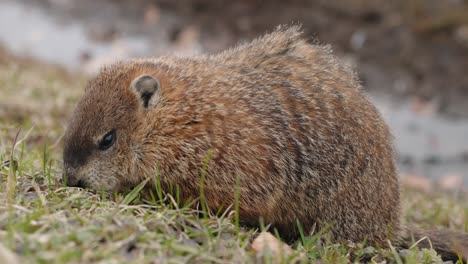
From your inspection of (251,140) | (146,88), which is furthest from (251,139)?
(146,88)

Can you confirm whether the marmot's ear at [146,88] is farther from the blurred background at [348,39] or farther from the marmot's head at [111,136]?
the blurred background at [348,39]

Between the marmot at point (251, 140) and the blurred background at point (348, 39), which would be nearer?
the marmot at point (251, 140)

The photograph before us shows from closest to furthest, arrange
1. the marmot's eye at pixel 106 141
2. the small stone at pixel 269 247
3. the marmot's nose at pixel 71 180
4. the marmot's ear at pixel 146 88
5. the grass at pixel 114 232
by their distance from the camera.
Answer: the grass at pixel 114 232, the small stone at pixel 269 247, the marmot's nose at pixel 71 180, the marmot's eye at pixel 106 141, the marmot's ear at pixel 146 88

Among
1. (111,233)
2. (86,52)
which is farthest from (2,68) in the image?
(111,233)

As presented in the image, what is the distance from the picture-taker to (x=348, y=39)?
15.8m

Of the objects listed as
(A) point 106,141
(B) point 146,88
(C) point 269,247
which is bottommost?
(C) point 269,247

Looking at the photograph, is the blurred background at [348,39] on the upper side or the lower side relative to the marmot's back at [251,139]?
upper

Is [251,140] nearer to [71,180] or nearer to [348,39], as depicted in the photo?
[71,180]

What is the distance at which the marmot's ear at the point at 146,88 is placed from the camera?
518 cm

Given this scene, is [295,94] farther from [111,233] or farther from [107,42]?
[107,42]

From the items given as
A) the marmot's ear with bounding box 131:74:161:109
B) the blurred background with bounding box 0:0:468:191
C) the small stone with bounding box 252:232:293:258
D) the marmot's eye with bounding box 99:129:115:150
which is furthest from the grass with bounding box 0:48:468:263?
the blurred background with bounding box 0:0:468:191

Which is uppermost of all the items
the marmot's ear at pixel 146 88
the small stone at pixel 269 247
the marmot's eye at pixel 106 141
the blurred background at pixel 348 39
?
the blurred background at pixel 348 39

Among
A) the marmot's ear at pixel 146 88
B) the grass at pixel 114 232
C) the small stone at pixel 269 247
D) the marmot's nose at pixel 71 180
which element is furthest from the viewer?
the marmot's ear at pixel 146 88

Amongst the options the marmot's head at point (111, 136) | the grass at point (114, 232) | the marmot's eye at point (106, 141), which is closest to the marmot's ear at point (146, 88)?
the marmot's head at point (111, 136)
